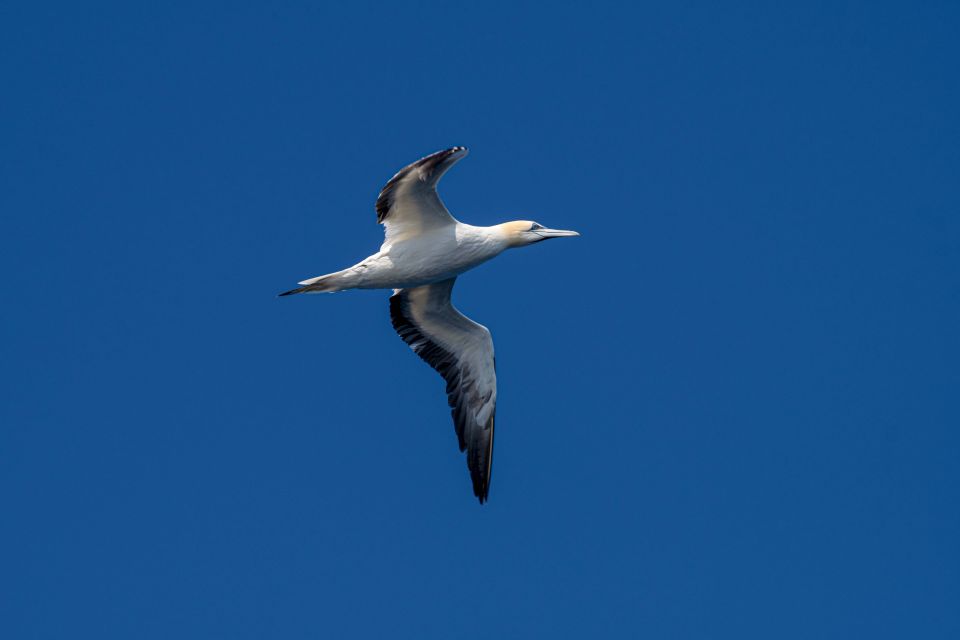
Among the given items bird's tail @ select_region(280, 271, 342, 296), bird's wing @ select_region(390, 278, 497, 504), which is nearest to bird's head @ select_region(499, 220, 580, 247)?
bird's wing @ select_region(390, 278, 497, 504)

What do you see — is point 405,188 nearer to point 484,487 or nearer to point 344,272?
point 344,272

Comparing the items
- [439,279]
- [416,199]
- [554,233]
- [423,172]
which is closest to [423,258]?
[439,279]

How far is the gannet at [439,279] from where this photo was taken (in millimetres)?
17078

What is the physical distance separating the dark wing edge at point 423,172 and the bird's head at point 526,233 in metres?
1.64

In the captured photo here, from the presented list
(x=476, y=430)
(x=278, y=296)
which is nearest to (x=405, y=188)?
(x=278, y=296)

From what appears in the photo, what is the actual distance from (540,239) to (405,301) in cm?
229

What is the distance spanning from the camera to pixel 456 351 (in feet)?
62.7

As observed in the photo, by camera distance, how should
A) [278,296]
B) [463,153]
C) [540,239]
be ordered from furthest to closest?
[540,239] < [278,296] < [463,153]

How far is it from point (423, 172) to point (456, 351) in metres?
3.55

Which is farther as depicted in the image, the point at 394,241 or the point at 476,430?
the point at 476,430

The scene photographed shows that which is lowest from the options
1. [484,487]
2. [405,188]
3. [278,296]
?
[484,487]

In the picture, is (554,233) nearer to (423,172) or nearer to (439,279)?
(439,279)

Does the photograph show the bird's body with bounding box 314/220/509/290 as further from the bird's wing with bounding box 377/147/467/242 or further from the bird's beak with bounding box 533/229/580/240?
the bird's beak with bounding box 533/229/580/240

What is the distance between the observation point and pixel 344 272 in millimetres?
17141
